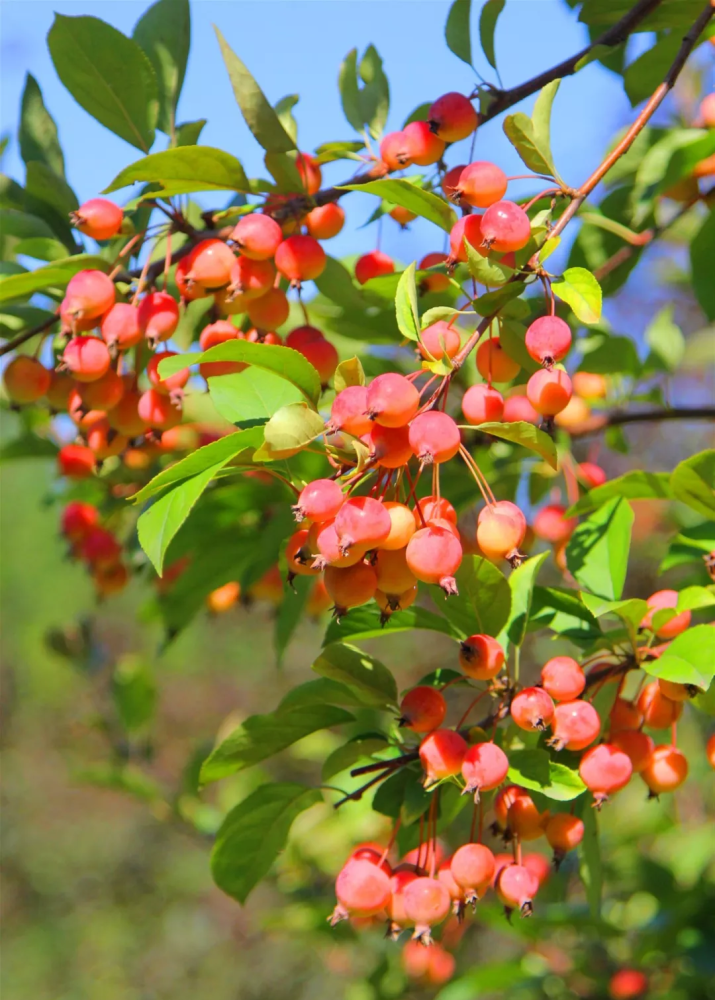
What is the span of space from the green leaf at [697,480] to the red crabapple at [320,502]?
32 cm

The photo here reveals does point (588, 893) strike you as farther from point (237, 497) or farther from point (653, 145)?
point (653, 145)

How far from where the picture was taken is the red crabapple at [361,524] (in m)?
0.61

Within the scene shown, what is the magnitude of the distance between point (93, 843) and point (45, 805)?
73cm

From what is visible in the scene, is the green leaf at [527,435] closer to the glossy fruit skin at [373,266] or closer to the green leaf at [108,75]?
the glossy fruit skin at [373,266]

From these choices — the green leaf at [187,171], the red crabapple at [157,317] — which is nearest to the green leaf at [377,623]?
the red crabapple at [157,317]

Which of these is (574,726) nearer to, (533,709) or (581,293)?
(533,709)

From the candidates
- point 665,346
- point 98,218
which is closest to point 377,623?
point 98,218

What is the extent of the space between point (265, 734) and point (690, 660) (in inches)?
15.9

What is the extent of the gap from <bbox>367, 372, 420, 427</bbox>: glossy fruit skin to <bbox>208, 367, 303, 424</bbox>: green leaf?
0.14 m

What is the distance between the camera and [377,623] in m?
0.88

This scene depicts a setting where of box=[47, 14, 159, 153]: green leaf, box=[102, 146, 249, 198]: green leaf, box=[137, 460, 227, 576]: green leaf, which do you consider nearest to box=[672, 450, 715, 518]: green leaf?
box=[137, 460, 227, 576]: green leaf

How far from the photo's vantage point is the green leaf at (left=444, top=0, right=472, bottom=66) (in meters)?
1.07

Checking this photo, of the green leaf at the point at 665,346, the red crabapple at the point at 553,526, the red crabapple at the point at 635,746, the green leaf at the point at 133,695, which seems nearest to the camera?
the red crabapple at the point at 635,746

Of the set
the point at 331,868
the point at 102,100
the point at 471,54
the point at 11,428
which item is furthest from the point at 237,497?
the point at 11,428
